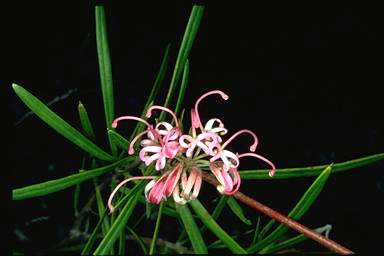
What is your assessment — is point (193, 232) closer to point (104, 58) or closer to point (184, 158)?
point (184, 158)

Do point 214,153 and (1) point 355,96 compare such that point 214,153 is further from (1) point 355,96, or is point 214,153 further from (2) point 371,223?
(2) point 371,223

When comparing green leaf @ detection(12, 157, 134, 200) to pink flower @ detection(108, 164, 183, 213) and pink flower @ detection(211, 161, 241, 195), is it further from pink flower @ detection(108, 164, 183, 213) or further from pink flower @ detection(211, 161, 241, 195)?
pink flower @ detection(211, 161, 241, 195)

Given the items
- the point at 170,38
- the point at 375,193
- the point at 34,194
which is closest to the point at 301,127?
the point at 375,193

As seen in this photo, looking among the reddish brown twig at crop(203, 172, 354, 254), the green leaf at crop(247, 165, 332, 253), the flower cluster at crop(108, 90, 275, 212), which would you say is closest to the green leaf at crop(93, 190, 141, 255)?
the flower cluster at crop(108, 90, 275, 212)

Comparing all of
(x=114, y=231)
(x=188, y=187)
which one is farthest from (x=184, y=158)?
(x=114, y=231)

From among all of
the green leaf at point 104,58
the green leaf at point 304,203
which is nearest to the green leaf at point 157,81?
the green leaf at point 104,58

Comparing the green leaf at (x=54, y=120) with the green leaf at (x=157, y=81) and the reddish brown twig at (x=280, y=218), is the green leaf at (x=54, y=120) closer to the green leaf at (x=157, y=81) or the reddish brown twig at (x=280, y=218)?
the green leaf at (x=157, y=81)
